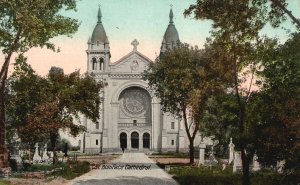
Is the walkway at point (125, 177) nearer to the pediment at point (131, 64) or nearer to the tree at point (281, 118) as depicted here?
the tree at point (281, 118)

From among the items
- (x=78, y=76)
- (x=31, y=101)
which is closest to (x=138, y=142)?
(x=78, y=76)

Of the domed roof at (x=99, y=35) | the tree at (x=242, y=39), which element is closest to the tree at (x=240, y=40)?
the tree at (x=242, y=39)

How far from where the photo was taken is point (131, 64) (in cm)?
8544

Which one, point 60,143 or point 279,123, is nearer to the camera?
point 279,123

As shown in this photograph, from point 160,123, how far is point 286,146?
68.2m

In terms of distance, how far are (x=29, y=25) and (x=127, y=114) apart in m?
64.9

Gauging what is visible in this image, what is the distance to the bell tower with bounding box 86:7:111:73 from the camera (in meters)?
85.5

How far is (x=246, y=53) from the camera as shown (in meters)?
19.1

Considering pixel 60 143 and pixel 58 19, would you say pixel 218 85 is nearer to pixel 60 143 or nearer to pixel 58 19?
pixel 58 19

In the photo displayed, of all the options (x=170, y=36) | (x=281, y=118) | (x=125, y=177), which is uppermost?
(x=170, y=36)

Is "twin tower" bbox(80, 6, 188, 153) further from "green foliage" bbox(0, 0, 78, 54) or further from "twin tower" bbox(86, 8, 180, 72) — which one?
"green foliage" bbox(0, 0, 78, 54)

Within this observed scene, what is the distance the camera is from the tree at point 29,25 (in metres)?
→ 22.1

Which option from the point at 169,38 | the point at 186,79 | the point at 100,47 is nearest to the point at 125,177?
the point at 186,79

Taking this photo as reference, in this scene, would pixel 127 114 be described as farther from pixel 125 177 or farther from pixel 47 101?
pixel 125 177
